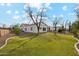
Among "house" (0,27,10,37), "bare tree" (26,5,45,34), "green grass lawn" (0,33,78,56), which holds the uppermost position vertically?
"bare tree" (26,5,45,34)

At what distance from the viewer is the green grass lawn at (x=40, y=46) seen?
11.5 feet

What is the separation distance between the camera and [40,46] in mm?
3520

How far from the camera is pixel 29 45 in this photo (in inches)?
139

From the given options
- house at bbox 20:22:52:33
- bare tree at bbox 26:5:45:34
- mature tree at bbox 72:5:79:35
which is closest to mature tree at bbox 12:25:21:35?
house at bbox 20:22:52:33

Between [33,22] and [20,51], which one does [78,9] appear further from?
[20,51]

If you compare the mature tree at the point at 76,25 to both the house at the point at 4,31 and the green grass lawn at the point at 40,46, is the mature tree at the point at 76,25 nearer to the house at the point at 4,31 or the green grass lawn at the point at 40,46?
the green grass lawn at the point at 40,46

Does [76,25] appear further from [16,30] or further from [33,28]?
[16,30]

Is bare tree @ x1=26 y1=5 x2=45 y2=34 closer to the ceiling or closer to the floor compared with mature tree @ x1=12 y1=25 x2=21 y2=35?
closer to the ceiling

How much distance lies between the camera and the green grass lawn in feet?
11.5

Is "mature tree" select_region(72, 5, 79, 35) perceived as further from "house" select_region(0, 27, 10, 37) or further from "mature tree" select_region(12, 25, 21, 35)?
"house" select_region(0, 27, 10, 37)

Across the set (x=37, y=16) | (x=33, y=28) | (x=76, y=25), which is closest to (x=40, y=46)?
(x=33, y=28)

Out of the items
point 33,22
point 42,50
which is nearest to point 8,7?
point 33,22

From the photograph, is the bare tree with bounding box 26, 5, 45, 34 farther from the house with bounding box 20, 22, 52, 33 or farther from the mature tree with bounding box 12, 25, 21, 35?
the mature tree with bounding box 12, 25, 21, 35

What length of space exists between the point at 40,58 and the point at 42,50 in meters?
0.08
